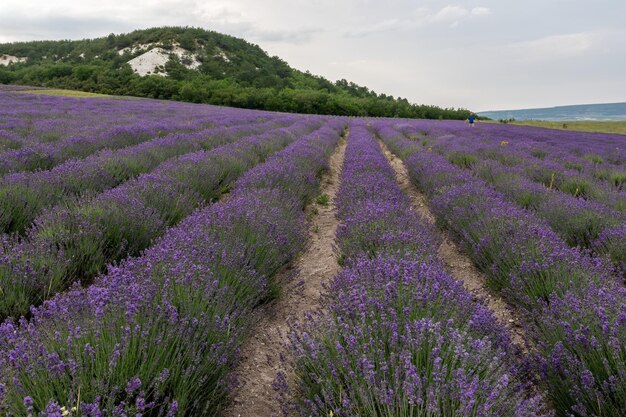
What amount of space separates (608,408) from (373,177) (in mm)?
4103

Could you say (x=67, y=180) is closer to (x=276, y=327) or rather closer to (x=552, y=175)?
(x=276, y=327)

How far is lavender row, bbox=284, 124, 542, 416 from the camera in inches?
51.6

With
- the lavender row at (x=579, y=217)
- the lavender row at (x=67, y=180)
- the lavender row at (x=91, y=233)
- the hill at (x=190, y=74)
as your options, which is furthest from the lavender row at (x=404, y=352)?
the hill at (x=190, y=74)

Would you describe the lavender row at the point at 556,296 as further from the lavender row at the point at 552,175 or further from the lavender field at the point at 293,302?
the lavender row at the point at 552,175

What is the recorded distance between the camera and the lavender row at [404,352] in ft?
4.30

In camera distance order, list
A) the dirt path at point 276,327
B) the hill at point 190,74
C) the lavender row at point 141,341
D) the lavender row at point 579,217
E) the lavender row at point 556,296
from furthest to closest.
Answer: the hill at point 190,74 < the lavender row at point 579,217 < the dirt path at point 276,327 < the lavender row at point 556,296 < the lavender row at point 141,341

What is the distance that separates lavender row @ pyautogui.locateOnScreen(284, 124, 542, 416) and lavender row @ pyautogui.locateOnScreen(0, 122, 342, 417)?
36 centimetres

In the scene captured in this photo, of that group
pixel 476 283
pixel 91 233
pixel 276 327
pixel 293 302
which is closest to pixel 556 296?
pixel 476 283

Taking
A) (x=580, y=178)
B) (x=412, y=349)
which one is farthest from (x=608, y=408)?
(x=580, y=178)

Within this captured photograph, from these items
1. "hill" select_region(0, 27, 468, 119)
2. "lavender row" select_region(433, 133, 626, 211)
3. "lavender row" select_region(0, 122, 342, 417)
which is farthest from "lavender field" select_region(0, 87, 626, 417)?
"hill" select_region(0, 27, 468, 119)

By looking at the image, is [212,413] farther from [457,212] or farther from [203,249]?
[457,212]

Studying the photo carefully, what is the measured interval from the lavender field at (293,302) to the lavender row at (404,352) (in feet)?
0.04

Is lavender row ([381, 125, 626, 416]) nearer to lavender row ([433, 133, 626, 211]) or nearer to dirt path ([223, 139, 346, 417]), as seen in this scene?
dirt path ([223, 139, 346, 417])

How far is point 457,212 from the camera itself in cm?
431
